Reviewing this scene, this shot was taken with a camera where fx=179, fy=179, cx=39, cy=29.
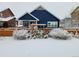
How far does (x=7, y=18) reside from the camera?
175 inches

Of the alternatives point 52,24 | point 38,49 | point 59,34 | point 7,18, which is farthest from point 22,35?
point 38,49

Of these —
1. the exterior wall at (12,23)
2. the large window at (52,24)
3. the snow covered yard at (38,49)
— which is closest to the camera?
the snow covered yard at (38,49)

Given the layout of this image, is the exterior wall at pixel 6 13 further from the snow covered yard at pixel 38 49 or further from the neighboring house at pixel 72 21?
the neighboring house at pixel 72 21

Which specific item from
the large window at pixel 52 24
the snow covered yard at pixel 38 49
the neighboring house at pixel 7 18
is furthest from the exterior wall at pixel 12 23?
the large window at pixel 52 24

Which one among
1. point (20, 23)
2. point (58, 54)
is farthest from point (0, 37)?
point (58, 54)

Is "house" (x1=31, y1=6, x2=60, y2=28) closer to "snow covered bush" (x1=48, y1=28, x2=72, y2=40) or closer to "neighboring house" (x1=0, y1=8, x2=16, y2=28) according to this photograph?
"snow covered bush" (x1=48, y1=28, x2=72, y2=40)

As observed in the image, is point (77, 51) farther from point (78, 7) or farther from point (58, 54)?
point (78, 7)

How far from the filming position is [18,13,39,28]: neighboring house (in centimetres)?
438

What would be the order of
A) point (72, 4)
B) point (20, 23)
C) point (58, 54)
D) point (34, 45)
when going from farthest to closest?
point (20, 23) < point (72, 4) < point (34, 45) < point (58, 54)

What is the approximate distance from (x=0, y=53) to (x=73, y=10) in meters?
2.02

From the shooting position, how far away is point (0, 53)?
3449 mm

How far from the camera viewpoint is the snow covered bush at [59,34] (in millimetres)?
4574

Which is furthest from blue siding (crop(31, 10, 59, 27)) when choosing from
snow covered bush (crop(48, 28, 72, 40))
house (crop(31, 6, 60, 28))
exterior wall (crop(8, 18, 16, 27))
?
exterior wall (crop(8, 18, 16, 27))

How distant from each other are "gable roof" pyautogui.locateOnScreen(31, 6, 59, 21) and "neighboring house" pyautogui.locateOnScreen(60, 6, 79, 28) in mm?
211
